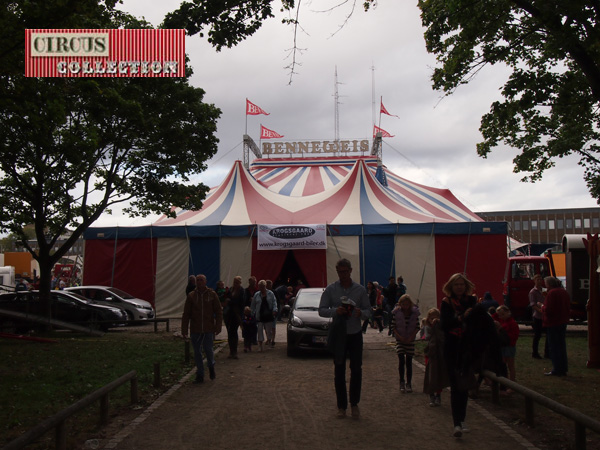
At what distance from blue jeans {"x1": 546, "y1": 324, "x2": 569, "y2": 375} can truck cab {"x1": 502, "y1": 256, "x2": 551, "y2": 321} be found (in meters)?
8.86

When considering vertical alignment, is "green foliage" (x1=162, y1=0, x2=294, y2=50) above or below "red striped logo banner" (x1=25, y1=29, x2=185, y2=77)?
below

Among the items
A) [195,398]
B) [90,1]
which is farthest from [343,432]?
[90,1]

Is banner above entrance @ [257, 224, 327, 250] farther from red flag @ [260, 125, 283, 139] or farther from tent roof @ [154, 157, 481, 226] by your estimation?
red flag @ [260, 125, 283, 139]

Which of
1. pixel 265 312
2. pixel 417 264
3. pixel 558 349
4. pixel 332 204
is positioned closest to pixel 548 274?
pixel 417 264

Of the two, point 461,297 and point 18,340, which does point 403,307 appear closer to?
point 461,297

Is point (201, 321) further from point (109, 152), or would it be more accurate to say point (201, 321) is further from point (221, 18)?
point (109, 152)

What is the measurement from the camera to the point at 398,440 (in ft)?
18.1

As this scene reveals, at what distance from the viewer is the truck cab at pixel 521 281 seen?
18234 millimetres

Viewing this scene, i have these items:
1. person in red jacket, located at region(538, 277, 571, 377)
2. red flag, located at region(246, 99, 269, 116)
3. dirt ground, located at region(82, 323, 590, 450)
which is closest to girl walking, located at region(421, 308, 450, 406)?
dirt ground, located at region(82, 323, 590, 450)

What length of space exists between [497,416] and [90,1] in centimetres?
746

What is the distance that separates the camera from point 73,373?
9586mm

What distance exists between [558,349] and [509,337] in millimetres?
1771

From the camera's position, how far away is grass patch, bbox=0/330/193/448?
6.60 m

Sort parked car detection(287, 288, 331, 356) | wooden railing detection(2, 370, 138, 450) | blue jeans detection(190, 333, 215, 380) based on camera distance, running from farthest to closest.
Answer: parked car detection(287, 288, 331, 356)
blue jeans detection(190, 333, 215, 380)
wooden railing detection(2, 370, 138, 450)
